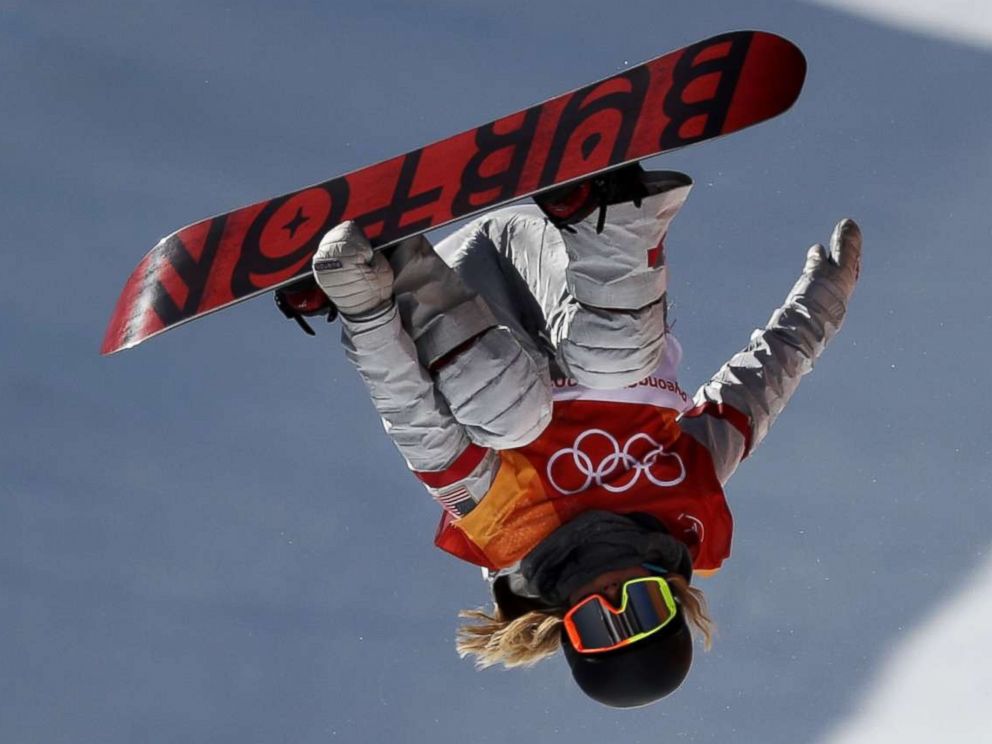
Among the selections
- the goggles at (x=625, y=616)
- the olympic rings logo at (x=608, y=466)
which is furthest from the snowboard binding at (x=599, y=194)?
the goggles at (x=625, y=616)

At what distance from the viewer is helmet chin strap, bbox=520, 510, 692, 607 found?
11.3 feet

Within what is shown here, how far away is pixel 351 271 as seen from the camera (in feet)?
10.3

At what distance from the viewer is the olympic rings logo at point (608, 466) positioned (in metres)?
3.53

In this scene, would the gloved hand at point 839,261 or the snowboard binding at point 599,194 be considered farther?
the gloved hand at point 839,261

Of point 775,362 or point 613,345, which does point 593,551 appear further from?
point 775,362

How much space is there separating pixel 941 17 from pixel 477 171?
2458mm

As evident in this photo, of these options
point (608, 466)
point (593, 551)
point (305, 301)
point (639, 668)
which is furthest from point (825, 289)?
point (305, 301)

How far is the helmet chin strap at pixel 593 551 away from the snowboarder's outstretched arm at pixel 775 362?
0.89 ft

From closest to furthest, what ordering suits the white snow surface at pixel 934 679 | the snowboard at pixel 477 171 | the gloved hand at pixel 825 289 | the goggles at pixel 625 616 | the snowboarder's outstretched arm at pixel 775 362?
the snowboard at pixel 477 171
the goggles at pixel 625 616
the snowboarder's outstretched arm at pixel 775 362
the gloved hand at pixel 825 289
the white snow surface at pixel 934 679

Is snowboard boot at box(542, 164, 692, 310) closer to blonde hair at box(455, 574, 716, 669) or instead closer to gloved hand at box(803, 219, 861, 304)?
blonde hair at box(455, 574, 716, 669)

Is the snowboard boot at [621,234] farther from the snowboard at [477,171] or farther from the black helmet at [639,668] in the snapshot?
the black helmet at [639,668]

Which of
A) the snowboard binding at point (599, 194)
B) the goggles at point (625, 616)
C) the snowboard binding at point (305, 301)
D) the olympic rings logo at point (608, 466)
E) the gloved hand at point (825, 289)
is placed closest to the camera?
Result: the snowboard binding at point (599, 194)

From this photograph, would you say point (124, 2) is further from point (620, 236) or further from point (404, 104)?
point (620, 236)

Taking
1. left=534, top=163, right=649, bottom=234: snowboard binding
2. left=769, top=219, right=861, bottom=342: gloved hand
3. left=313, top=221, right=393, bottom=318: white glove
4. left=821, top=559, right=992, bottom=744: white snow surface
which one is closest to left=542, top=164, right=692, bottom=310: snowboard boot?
left=534, top=163, right=649, bottom=234: snowboard binding
